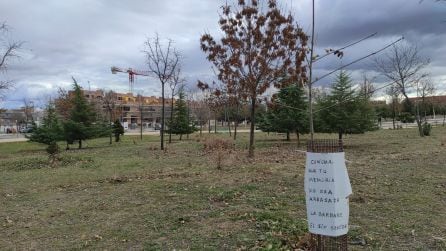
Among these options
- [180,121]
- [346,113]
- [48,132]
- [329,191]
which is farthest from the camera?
[180,121]

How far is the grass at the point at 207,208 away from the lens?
17.7 ft

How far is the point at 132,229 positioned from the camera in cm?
600

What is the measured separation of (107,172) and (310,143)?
31.3 feet

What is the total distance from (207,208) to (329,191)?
355 cm

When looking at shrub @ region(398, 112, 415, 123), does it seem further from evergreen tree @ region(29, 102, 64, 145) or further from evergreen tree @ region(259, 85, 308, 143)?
evergreen tree @ region(29, 102, 64, 145)

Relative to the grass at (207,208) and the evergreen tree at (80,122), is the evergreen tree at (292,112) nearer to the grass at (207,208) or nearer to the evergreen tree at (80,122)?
the grass at (207,208)

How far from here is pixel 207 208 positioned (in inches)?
276

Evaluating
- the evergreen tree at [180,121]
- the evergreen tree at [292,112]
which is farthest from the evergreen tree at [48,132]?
the evergreen tree at [292,112]

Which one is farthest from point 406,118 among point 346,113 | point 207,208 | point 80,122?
point 207,208

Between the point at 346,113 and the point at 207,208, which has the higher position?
the point at 346,113

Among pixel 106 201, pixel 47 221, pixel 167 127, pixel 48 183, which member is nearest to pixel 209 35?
pixel 48 183

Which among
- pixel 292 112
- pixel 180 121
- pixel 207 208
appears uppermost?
pixel 292 112

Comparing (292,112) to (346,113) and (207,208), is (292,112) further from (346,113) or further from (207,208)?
(207,208)

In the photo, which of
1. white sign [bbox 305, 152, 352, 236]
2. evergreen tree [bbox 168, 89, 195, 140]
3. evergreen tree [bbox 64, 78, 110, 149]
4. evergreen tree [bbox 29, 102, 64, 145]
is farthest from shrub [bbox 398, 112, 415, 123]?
white sign [bbox 305, 152, 352, 236]
